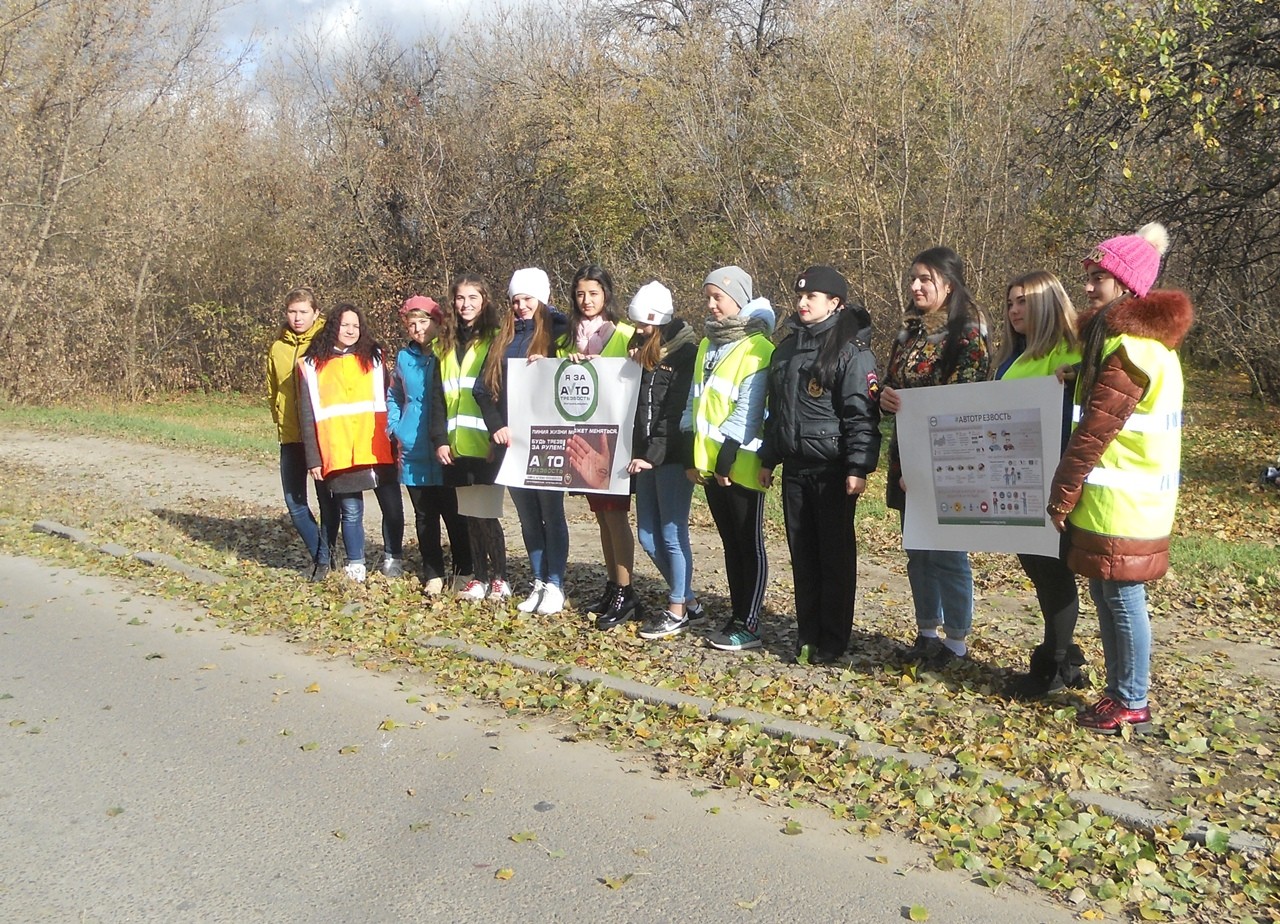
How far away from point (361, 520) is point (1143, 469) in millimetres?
5561

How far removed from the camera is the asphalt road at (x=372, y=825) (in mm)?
3861

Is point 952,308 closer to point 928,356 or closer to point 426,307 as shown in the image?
point 928,356

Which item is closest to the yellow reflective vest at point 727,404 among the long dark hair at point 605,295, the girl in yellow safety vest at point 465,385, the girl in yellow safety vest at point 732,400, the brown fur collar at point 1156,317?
the girl in yellow safety vest at point 732,400

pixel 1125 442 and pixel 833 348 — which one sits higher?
pixel 833 348

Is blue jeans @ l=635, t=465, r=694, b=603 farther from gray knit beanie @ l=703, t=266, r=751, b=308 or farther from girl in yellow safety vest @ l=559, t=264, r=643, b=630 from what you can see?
gray knit beanie @ l=703, t=266, r=751, b=308

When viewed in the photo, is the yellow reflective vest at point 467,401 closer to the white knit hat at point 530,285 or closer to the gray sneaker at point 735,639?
the white knit hat at point 530,285

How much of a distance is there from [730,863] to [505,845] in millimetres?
845

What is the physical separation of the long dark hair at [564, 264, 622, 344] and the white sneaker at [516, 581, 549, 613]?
167 cm

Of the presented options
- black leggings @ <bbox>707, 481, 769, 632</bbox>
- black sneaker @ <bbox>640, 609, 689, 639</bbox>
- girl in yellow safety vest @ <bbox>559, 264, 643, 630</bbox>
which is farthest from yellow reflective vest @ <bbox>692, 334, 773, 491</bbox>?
black sneaker @ <bbox>640, 609, 689, 639</bbox>

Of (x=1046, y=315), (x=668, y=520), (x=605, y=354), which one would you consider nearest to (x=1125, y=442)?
(x=1046, y=315)

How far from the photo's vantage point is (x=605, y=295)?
281 inches

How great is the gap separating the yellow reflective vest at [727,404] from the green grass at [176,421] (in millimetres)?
11596

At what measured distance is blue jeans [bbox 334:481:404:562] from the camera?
27.6 ft

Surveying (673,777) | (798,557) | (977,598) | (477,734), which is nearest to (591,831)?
(673,777)
